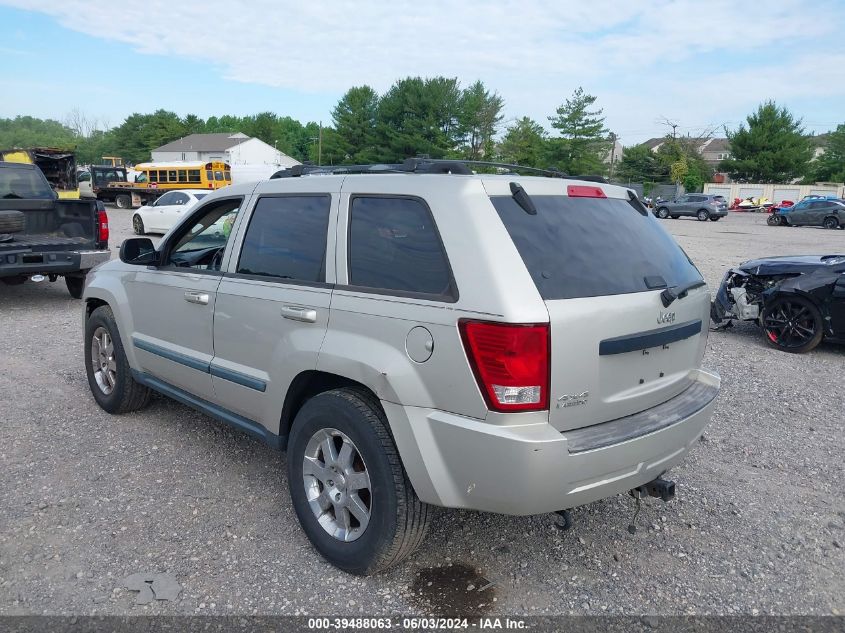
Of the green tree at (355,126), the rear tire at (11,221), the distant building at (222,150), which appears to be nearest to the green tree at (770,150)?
the green tree at (355,126)

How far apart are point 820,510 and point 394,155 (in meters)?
60.1

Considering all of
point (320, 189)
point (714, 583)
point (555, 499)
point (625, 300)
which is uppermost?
point (320, 189)

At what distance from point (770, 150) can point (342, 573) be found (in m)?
71.6

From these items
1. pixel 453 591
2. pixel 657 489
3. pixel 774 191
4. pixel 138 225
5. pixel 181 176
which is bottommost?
pixel 453 591

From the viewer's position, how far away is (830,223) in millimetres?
34281

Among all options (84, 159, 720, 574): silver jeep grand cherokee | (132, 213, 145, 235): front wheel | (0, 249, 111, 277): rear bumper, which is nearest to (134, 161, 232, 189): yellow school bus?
(132, 213, 145, 235): front wheel

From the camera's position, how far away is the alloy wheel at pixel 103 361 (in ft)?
16.5

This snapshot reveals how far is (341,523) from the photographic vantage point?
3.15m

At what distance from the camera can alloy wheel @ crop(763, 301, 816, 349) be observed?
7.48 meters

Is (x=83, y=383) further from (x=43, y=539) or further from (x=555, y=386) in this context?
(x=555, y=386)

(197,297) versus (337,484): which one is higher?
(197,297)

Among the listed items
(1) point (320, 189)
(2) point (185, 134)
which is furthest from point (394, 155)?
(1) point (320, 189)

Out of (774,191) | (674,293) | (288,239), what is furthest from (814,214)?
(288,239)

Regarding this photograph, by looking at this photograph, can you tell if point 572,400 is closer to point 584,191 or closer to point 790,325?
point 584,191
